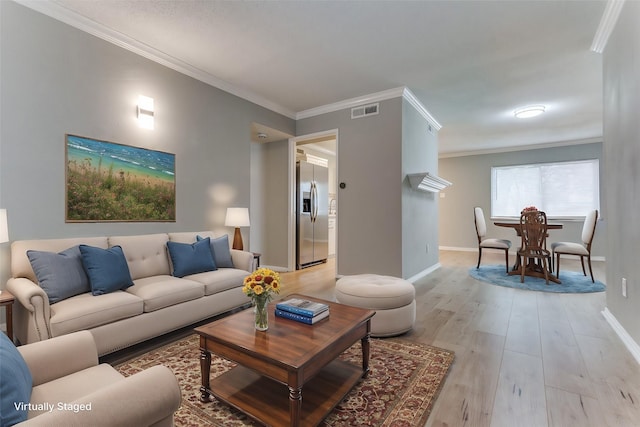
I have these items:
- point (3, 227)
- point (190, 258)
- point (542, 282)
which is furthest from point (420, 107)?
point (3, 227)

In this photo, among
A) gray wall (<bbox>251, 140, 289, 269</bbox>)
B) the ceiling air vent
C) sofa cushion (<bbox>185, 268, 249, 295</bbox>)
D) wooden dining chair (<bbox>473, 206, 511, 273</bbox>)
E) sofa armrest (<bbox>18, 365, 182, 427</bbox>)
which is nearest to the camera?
sofa armrest (<bbox>18, 365, 182, 427</bbox>)

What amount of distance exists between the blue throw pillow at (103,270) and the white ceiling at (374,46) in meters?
2.05

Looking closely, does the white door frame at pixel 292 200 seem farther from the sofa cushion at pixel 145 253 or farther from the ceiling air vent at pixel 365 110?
the sofa cushion at pixel 145 253

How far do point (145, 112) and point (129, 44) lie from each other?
2.12 feet

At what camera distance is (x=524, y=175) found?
24.0 feet

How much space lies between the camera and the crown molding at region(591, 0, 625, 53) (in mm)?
2400

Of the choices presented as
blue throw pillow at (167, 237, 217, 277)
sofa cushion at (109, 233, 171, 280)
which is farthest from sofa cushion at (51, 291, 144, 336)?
blue throw pillow at (167, 237, 217, 277)

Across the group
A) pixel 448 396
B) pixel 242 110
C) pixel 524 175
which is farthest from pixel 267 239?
pixel 524 175

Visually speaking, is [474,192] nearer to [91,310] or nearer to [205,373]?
[205,373]

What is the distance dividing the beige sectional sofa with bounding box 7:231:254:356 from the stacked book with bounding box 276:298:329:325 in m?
1.09

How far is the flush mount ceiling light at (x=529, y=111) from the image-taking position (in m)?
4.72

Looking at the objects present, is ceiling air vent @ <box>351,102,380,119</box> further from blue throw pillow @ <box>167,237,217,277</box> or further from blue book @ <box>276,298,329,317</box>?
blue book @ <box>276,298,329,317</box>

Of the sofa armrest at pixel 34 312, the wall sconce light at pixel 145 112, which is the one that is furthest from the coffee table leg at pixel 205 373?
the wall sconce light at pixel 145 112

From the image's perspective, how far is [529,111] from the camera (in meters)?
4.80
